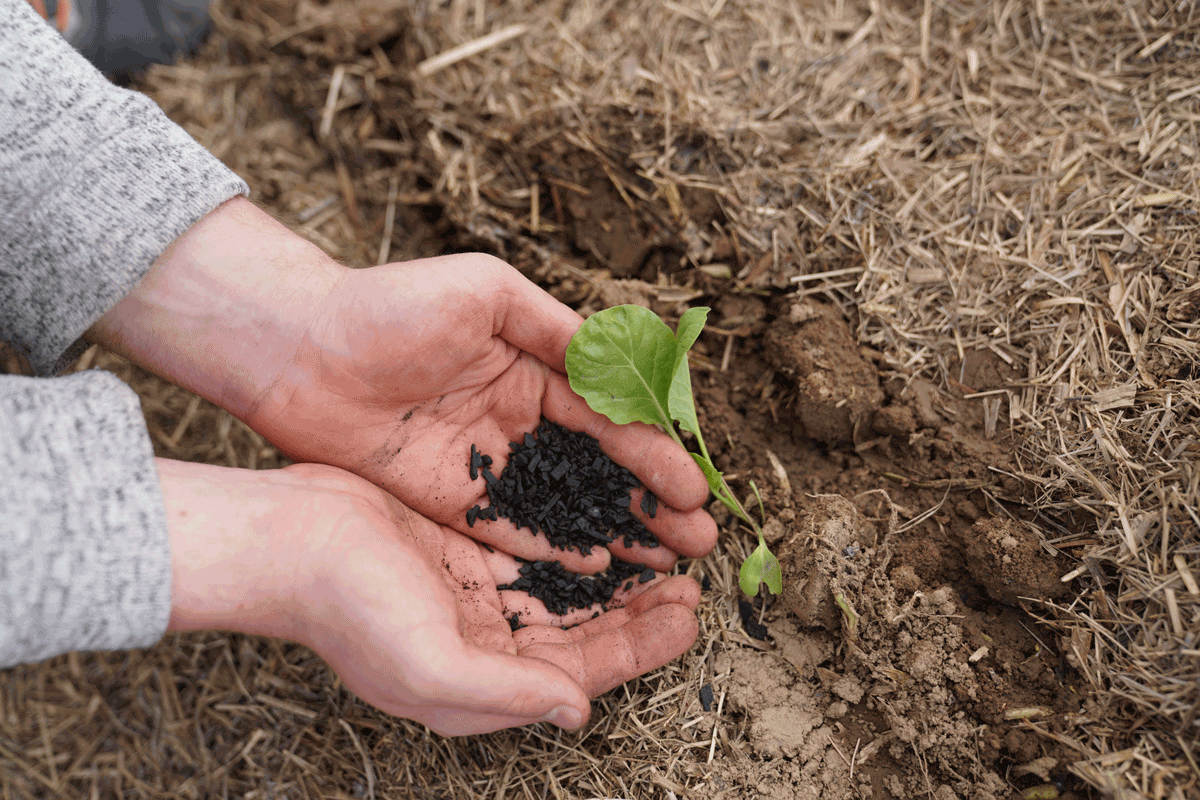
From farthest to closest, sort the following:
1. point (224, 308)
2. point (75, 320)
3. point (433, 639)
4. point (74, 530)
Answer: point (224, 308)
point (75, 320)
point (433, 639)
point (74, 530)

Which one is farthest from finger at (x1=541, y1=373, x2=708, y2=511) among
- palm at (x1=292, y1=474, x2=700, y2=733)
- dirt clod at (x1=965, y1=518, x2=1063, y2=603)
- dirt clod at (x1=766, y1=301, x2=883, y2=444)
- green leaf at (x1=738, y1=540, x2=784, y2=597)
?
dirt clod at (x1=965, y1=518, x2=1063, y2=603)

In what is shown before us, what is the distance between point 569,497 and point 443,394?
0.63 metres

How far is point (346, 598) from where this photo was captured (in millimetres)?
1979

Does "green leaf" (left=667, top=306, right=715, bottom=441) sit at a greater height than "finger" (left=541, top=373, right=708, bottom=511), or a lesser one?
greater

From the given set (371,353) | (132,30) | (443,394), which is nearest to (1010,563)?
(443,394)

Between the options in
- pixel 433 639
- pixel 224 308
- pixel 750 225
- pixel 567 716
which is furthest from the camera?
pixel 750 225

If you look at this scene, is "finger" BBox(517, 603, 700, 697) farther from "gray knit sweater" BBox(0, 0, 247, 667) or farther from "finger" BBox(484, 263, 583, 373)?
"gray knit sweater" BBox(0, 0, 247, 667)

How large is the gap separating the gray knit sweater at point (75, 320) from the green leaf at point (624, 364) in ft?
4.52

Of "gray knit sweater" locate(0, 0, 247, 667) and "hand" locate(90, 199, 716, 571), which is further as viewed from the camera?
"hand" locate(90, 199, 716, 571)

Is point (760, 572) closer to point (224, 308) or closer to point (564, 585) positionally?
point (564, 585)

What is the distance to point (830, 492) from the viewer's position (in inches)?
104

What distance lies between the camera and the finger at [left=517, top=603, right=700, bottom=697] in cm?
236

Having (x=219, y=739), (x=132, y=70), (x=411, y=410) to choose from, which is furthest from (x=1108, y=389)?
(x=132, y=70)

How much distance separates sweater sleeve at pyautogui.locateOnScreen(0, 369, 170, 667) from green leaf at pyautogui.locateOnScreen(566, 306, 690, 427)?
1.39 meters
